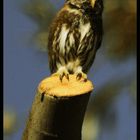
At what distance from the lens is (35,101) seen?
144 cm

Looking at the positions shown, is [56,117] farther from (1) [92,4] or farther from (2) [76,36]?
(1) [92,4]

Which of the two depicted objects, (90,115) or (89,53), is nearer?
(90,115)

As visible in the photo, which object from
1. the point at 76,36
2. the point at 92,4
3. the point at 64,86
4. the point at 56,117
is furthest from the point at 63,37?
the point at 56,117

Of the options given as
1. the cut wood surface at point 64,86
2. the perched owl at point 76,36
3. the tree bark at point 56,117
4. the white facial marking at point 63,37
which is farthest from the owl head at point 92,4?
the tree bark at point 56,117

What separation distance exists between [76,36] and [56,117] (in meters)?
1.15

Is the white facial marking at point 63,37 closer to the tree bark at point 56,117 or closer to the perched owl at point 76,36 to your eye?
the perched owl at point 76,36

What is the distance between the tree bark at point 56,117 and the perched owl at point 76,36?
3.15 feet

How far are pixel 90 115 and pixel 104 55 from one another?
0.30 metres
